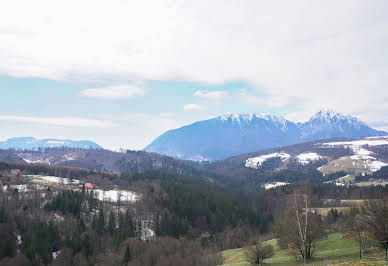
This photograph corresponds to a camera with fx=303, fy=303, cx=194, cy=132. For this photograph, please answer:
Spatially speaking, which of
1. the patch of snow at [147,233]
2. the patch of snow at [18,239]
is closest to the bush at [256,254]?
the patch of snow at [147,233]

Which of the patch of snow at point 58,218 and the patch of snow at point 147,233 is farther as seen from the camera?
the patch of snow at point 58,218

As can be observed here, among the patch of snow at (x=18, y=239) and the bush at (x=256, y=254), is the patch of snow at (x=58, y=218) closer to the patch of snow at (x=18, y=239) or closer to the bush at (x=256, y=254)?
the patch of snow at (x=18, y=239)

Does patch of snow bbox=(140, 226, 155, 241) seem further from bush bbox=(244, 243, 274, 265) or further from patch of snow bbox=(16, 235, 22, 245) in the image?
bush bbox=(244, 243, 274, 265)

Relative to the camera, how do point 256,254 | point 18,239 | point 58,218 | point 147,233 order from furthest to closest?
point 58,218 < point 147,233 < point 18,239 < point 256,254

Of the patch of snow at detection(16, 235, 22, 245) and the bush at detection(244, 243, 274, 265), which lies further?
the patch of snow at detection(16, 235, 22, 245)

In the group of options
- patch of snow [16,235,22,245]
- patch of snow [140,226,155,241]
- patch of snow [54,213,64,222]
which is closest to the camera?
patch of snow [16,235,22,245]

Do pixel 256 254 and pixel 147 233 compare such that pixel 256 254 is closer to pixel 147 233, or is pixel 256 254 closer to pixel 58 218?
pixel 147 233

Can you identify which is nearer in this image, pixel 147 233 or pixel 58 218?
pixel 147 233

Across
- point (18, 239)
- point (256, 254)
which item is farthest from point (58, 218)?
point (256, 254)

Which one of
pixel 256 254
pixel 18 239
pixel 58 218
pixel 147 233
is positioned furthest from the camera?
pixel 58 218

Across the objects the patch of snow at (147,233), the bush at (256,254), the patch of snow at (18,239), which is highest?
the bush at (256,254)

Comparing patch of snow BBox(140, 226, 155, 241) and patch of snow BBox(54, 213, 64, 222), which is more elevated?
patch of snow BBox(54, 213, 64, 222)

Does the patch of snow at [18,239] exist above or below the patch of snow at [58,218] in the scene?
below

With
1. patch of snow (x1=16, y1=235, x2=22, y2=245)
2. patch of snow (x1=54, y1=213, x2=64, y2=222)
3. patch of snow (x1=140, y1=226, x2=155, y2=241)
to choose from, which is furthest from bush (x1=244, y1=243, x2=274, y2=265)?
patch of snow (x1=54, y1=213, x2=64, y2=222)
